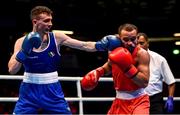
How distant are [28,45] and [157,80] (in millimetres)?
1706

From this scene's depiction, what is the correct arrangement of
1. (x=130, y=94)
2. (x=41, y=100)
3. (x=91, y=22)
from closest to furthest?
(x=41, y=100) < (x=130, y=94) < (x=91, y=22)

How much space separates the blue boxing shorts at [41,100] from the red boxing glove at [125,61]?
485mm

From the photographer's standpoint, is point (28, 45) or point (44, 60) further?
point (44, 60)

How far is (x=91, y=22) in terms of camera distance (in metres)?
10.6

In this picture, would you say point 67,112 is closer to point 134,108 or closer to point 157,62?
point 134,108

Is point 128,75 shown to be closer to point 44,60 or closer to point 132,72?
point 132,72

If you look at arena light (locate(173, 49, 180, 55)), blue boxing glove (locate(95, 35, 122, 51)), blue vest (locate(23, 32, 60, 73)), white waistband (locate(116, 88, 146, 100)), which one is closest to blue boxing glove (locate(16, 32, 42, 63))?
blue vest (locate(23, 32, 60, 73))

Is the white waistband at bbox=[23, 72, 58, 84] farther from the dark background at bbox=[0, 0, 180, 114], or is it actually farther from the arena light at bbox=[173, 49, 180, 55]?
the arena light at bbox=[173, 49, 180, 55]

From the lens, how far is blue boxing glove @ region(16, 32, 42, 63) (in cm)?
270

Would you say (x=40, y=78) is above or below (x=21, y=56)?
below

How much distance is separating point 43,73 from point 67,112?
1.02 feet

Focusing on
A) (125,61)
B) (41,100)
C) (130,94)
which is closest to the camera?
(41,100)

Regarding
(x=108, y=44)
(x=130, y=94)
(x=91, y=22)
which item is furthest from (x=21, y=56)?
(x=91, y=22)

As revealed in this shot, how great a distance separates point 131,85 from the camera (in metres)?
3.18
